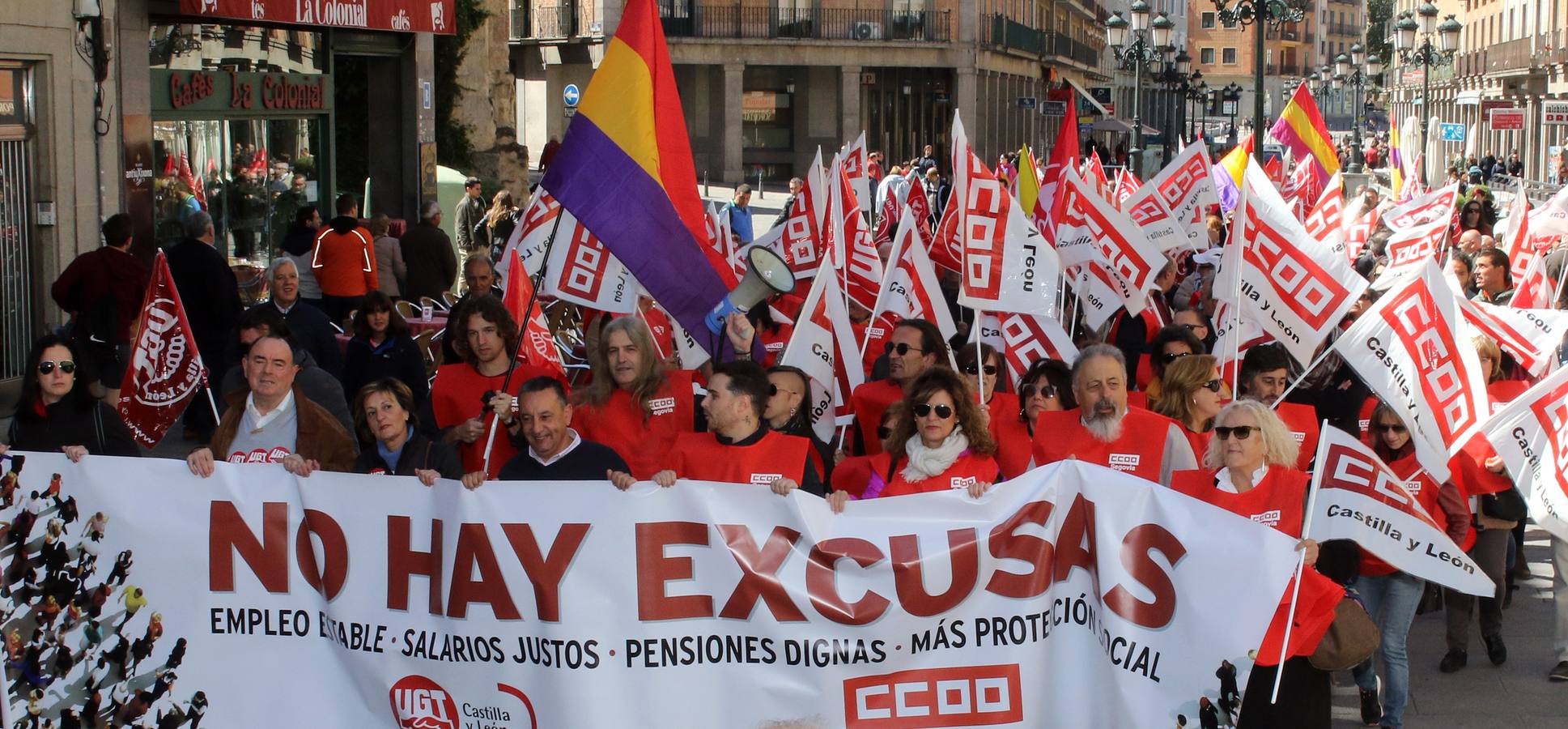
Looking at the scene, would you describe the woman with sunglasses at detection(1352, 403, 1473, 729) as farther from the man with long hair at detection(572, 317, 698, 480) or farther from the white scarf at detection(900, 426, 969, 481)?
the man with long hair at detection(572, 317, 698, 480)

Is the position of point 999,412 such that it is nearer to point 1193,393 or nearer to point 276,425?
point 1193,393

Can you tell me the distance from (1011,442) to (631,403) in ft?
4.94

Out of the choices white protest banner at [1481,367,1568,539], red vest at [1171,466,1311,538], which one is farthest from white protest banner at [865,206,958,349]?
red vest at [1171,466,1311,538]

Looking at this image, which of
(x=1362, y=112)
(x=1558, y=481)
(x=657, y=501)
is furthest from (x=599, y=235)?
(x=1362, y=112)

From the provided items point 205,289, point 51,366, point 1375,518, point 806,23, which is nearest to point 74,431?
point 51,366

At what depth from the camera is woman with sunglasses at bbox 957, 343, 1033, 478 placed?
703 centimetres

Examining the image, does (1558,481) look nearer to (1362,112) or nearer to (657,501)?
(657,501)

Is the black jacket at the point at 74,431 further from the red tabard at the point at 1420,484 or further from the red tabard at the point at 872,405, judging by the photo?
the red tabard at the point at 1420,484

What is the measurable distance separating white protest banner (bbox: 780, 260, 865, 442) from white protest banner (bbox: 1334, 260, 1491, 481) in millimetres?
2515

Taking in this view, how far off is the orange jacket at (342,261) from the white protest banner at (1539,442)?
876 cm

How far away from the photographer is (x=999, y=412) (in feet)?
25.0

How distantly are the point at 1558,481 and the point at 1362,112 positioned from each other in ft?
339

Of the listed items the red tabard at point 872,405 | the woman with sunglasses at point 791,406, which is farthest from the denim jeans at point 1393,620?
the red tabard at point 872,405

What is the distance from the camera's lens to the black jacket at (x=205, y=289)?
11305mm
